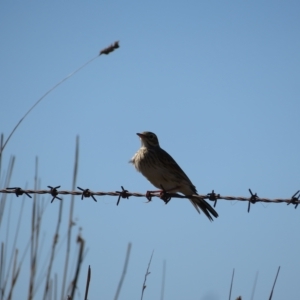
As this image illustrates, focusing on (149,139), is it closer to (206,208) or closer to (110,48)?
(206,208)

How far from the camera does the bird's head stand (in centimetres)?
1074

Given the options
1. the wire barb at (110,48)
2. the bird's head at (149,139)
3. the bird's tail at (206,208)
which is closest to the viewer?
the wire barb at (110,48)

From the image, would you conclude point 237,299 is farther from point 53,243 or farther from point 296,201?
point 53,243

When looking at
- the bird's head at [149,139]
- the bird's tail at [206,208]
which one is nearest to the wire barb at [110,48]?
the bird's tail at [206,208]

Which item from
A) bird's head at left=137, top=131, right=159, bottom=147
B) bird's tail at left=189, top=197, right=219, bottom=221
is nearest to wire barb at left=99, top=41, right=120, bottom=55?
bird's tail at left=189, top=197, right=219, bottom=221

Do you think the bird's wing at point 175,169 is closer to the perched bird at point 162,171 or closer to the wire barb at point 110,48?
the perched bird at point 162,171

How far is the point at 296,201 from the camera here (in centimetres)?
548

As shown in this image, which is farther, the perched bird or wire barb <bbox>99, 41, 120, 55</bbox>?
the perched bird

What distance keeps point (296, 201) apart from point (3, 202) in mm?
2788

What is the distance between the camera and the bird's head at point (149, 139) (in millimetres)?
10742

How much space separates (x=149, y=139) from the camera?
35.7ft

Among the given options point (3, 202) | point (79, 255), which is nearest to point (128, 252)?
point (79, 255)

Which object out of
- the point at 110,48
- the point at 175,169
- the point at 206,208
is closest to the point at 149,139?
the point at 175,169

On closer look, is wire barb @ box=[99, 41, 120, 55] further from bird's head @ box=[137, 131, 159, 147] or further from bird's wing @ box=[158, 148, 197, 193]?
bird's head @ box=[137, 131, 159, 147]
